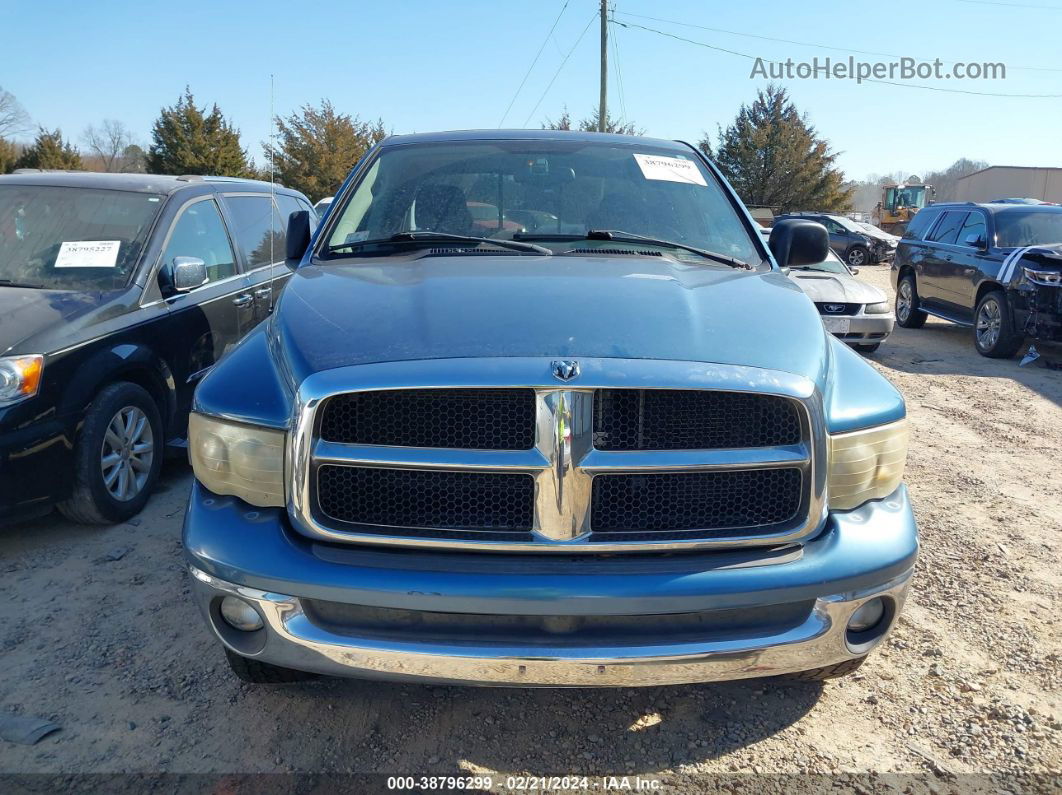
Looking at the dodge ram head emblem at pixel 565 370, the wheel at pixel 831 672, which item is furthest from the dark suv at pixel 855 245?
the dodge ram head emblem at pixel 565 370

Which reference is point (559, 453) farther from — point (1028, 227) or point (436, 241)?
point (1028, 227)

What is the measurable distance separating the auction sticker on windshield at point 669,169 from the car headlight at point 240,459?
2111mm

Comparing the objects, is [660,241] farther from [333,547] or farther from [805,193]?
[805,193]

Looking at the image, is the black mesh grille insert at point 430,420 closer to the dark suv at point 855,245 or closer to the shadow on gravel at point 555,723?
the shadow on gravel at point 555,723

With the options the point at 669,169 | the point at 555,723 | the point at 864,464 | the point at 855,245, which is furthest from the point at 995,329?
the point at 855,245

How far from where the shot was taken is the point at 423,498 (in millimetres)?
2197

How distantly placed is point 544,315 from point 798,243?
1.71 m

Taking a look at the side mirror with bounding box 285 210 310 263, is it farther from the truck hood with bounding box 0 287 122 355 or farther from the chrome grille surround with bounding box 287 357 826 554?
the chrome grille surround with bounding box 287 357 826 554

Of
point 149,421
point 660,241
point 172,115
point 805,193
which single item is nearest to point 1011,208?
point 660,241

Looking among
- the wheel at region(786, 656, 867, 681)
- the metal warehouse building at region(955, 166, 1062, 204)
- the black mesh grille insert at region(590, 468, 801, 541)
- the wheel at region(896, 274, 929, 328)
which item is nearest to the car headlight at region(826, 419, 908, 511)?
the black mesh grille insert at region(590, 468, 801, 541)

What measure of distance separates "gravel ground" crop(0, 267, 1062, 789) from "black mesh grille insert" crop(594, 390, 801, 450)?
3.45ft

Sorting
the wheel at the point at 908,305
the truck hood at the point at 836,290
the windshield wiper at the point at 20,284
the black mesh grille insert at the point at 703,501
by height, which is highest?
the windshield wiper at the point at 20,284

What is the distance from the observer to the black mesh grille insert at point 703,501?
218cm

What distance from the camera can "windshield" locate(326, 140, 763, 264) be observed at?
3.30 metres
